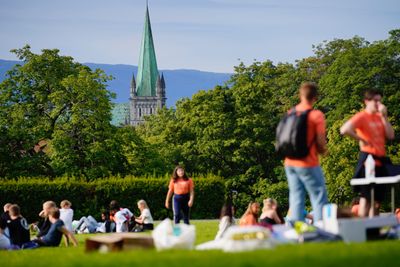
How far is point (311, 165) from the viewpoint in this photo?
15.3 m

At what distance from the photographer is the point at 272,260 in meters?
10.9

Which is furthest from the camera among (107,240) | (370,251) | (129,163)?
(129,163)

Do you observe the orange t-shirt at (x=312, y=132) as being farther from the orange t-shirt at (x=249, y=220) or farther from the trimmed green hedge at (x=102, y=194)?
the trimmed green hedge at (x=102, y=194)

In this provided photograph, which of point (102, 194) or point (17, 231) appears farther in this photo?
point (102, 194)

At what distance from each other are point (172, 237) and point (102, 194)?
112 ft

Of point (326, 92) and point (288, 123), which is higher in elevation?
point (326, 92)

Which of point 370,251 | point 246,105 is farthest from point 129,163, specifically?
point 370,251

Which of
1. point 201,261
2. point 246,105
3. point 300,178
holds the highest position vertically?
point 246,105

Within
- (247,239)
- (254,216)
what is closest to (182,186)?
(254,216)

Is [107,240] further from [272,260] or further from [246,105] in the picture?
[246,105]

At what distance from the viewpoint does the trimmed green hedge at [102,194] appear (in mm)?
46562

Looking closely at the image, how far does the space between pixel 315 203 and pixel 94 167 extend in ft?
153

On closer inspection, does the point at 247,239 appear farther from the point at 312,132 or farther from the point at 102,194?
the point at 102,194

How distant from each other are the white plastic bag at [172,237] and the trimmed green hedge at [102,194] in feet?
106
